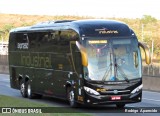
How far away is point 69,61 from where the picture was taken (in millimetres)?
20016

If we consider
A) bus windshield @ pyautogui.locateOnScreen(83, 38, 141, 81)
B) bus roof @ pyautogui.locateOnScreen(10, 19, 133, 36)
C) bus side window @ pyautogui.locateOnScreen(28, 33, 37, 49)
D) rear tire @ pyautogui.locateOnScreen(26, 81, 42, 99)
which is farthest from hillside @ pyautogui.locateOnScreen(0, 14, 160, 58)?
bus windshield @ pyautogui.locateOnScreen(83, 38, 141, 81)

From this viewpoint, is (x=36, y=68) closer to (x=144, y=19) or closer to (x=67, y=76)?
(x=67, y=76)

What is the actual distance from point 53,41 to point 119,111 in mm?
4152

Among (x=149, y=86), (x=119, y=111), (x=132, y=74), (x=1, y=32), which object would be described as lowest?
(x=1, y=32)

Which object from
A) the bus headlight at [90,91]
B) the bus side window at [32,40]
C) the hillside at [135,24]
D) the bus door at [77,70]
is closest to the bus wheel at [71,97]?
the bus door at [77,70]

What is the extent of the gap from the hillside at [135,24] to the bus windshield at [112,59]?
61213 mm

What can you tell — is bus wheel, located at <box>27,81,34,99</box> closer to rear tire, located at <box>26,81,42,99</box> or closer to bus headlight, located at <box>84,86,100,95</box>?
rear tire, located at <box>26,81,42,99</box>

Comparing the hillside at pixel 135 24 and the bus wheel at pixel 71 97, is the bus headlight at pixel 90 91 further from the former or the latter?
the hillside at pixel 135 24

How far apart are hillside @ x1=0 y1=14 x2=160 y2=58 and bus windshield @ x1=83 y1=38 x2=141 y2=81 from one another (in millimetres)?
61213

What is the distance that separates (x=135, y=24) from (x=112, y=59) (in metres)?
96.4

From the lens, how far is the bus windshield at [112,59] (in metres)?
18.9

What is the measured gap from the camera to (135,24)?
376ft

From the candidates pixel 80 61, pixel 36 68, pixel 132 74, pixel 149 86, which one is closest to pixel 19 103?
pixel 80 61

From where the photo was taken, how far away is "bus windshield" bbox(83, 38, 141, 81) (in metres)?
18.9
